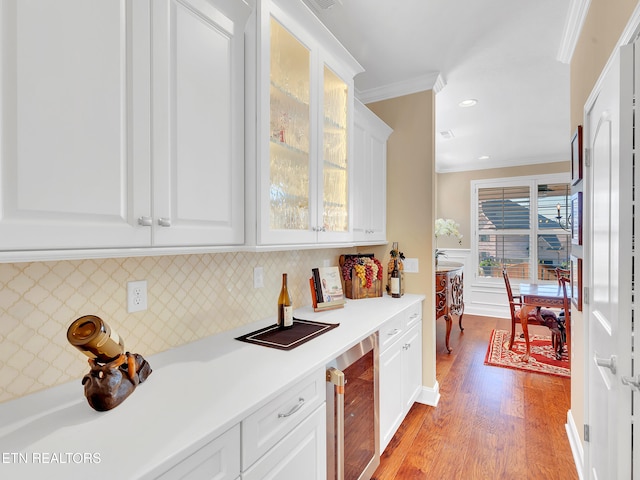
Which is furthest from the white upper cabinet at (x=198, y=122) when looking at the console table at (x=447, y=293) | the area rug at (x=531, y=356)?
the area rug at (x=531, y=356)

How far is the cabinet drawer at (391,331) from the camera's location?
1.93 metres

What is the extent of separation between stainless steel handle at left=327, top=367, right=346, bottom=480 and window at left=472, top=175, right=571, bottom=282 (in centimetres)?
518

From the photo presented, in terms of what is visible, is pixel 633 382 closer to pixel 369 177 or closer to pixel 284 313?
pixel 284 313

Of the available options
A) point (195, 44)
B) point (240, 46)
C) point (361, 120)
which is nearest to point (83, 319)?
point (195, 44)

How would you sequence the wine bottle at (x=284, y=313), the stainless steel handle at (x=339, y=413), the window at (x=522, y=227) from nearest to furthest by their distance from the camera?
the stainless steel handle at (x=339, y=413)
the wine bottle at (x=284, y=313)
the window at (x=522, y=227)

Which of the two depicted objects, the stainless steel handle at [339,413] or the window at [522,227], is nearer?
the stainless steel handle at [339,413]

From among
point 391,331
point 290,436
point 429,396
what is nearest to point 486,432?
point 429,396

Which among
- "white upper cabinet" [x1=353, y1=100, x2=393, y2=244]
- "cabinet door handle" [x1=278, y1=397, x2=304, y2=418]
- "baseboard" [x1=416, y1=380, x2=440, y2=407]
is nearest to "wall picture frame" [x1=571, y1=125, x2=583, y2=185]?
"white upper cabinet" [x1=353, y1=100, x2=393, y2=244]

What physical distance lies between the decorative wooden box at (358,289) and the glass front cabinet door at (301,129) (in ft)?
2.03

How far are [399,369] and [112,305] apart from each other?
1768mm

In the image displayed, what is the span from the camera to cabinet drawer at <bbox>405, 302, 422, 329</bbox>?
2.37 meters

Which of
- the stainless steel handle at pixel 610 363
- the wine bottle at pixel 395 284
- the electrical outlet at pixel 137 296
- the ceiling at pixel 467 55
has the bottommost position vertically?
the stainless steel handle at pixel 610 363

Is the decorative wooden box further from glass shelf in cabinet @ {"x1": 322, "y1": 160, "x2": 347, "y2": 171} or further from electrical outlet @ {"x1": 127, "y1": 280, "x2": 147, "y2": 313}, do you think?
electrical outlet @ {"x1": 127, "y1": 280, "x2": 147, "y2": 313}

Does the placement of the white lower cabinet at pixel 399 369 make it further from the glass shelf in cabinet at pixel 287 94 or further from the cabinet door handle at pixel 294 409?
the glass shelf in cabinet at pixel 287 94
